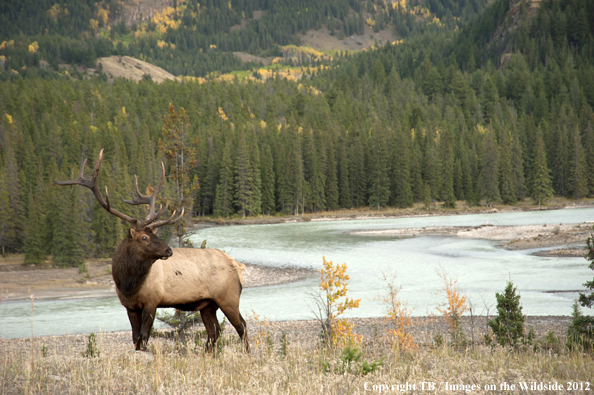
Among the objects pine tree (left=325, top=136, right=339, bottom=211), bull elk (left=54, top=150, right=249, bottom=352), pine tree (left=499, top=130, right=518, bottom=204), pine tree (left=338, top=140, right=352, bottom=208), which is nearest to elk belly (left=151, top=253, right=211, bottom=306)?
bull elk (left=54, top=150, right=249, bottom=352)

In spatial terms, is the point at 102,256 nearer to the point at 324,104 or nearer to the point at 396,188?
the point at 396,188

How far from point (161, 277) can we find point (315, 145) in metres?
90.8

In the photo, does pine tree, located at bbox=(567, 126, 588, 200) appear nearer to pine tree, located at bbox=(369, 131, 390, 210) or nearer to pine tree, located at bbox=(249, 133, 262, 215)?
pine tree, located at bbox=(369, 131, 390, 210)

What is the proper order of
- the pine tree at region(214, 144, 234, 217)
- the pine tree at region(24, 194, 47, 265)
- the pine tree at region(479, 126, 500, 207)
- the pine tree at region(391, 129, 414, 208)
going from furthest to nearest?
the pine tree at region(391, 129, 414, 208), the pine tree at region(479, 126, 500, 207), the pine tree at region(214, 144, 234, 217), the pine tree at region(24, 194, 47, 265)

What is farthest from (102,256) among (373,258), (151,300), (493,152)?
(493,152)

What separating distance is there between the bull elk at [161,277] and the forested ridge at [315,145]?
119 feet

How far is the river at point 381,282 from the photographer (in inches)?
862

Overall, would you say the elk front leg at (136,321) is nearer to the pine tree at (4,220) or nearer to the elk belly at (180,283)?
the elk belly at (180,283)

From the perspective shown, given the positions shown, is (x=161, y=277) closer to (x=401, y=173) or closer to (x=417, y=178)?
(x=401, y=173)

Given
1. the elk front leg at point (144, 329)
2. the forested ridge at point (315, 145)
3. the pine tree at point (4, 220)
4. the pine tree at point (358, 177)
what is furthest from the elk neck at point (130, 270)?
the pine tree at point (358, 177)

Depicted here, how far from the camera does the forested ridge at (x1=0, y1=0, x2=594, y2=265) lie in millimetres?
56344

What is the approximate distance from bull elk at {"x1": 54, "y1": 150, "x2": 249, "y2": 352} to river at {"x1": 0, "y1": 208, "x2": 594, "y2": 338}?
105 inches

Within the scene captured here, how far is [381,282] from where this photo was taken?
96.2ft

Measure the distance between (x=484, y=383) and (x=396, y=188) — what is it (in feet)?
292
